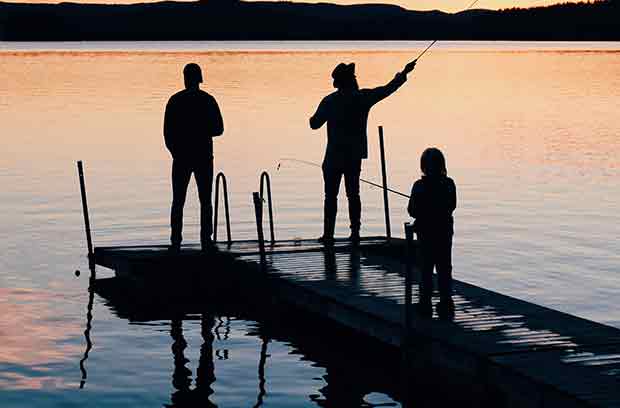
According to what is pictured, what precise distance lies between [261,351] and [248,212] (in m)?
11.3

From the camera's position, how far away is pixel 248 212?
85.7ft

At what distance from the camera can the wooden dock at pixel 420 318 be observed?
11.1 meters

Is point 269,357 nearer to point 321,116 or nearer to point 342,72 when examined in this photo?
point 321,116

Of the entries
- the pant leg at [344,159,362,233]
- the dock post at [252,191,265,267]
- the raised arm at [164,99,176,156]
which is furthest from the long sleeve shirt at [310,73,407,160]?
the raised arm at [164,99,176,156]

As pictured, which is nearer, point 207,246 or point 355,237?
point 355,237

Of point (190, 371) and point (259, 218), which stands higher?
point (259, 218)

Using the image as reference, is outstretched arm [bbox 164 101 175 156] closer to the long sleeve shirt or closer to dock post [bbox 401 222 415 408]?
the long sleeve shirt

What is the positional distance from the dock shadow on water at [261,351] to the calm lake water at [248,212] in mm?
51

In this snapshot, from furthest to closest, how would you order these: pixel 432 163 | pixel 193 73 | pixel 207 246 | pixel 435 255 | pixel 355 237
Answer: pixel 207 246 < pixel 355 237 < pixel 193 73 < pixel 435 255 < pixel 432 163

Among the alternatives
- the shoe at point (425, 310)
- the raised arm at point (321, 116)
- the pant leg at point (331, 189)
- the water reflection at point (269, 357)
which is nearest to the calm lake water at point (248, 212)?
the water reflection at point (269, 357)

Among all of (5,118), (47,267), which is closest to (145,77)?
(5,118)

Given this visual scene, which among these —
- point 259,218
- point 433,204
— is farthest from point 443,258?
point 259,218

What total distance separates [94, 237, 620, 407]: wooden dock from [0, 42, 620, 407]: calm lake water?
2.07 feet

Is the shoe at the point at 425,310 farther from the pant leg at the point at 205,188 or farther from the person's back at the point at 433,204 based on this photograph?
the pant leg at the point at 205,188
